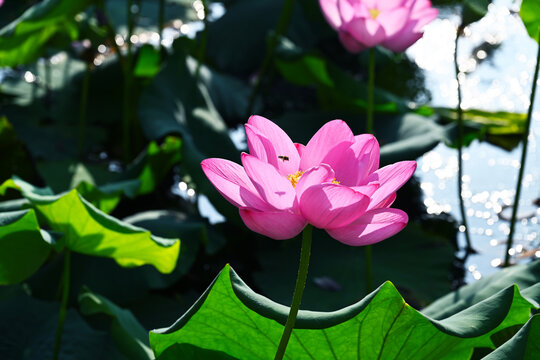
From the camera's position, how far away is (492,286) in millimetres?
983

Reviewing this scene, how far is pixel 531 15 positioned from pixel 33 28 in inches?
43.4

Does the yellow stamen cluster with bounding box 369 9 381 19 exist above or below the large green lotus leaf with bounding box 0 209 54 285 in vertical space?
above

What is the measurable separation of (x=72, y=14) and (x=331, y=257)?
858 mm

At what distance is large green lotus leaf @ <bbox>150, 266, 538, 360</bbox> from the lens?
69cm

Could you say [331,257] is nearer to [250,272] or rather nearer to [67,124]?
[250,272]

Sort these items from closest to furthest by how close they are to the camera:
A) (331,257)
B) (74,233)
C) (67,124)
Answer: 1. (74,233)
2. (331,257)
3. (67,124)

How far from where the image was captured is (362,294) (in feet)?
4.45

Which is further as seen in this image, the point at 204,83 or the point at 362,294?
the point at 204,83

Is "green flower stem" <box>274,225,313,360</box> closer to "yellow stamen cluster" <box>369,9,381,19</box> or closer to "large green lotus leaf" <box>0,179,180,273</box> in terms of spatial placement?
"large green lotus leaf" <box>0,179,180,273</box>

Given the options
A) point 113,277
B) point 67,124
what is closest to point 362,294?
point 113,277

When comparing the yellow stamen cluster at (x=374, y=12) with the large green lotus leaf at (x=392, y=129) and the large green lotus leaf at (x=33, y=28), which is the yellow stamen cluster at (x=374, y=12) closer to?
the large green lotus leaf at (x=392, y=129)

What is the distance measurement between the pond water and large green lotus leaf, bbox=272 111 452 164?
0.17 metres

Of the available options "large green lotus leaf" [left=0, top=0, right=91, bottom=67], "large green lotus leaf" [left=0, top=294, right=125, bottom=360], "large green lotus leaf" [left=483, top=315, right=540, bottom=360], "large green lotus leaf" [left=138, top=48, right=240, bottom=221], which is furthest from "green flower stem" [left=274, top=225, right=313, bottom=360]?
"large green lotus leaf" [left=0, top=0, right=91, bottom=67]

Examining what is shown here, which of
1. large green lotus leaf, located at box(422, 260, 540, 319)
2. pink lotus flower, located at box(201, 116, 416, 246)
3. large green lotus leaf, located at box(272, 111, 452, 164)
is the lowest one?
large green lotus leaf, located at box(272, 111, 452, 164)
